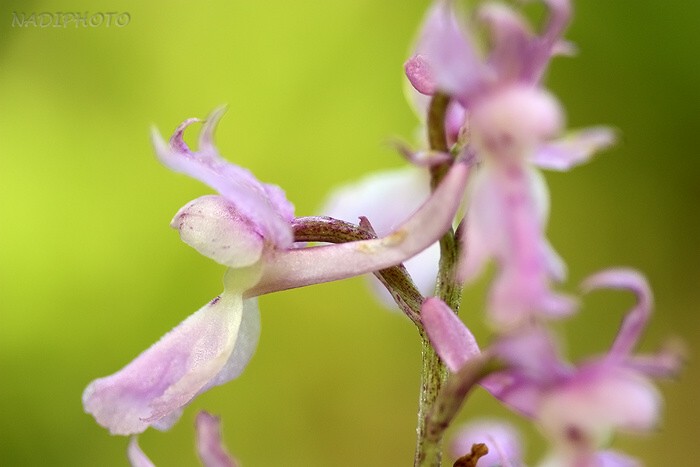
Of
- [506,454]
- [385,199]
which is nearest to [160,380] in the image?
[506,454]

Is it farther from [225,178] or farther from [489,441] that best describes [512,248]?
[489,441]

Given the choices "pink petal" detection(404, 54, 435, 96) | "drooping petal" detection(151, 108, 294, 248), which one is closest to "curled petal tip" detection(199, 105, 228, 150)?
"drooping petal" detection(151, 108, 294, 248)

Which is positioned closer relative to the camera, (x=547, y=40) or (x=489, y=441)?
(x=547, y=40)

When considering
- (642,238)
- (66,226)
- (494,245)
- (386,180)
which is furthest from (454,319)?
(642,238)

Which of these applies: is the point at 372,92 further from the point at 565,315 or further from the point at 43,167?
the point at 565,315

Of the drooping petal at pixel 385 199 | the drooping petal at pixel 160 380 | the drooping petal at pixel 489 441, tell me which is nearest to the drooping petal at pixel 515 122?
the drooping petal at pixel 160 380
